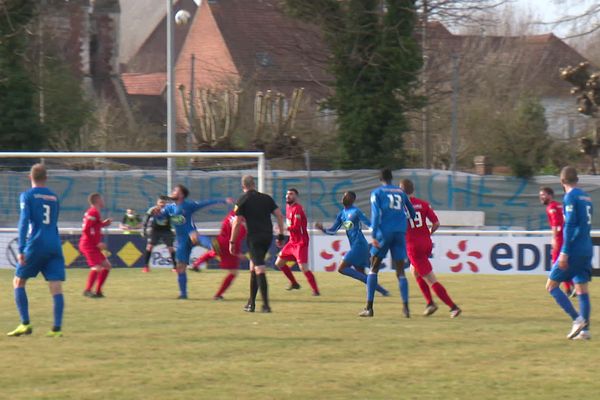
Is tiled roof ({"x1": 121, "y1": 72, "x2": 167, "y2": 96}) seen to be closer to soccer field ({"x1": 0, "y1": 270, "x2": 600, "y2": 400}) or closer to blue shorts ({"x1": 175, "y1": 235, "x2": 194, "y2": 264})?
blue shorts ({"x1": 175, "y1": 235, "x2": 194, "y2": 264})

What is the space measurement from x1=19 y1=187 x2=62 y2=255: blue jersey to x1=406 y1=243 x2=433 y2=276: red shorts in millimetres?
4943

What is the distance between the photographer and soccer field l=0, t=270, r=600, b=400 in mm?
8906

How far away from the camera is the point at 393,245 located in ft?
46.2

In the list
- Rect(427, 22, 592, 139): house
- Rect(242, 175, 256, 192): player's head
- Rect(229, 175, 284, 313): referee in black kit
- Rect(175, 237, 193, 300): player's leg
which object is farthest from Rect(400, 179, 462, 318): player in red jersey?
Rect(427, 22, 592, 139): house

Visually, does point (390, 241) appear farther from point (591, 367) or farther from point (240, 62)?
point (240, 62)

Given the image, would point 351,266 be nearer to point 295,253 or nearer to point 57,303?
point 295,253

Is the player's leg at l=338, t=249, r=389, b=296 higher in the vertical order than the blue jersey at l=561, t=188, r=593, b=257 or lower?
lower

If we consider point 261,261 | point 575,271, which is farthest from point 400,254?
point 575,271

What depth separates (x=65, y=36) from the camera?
202ft

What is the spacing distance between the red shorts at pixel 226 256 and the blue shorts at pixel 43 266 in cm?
509

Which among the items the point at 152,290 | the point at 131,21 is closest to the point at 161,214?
the point at 152,290

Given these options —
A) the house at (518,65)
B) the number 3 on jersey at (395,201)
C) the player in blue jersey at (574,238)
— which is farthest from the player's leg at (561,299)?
the house at (518,65)

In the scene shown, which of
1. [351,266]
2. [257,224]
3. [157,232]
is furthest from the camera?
Result: [157,232]

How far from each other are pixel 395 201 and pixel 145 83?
203 ft
